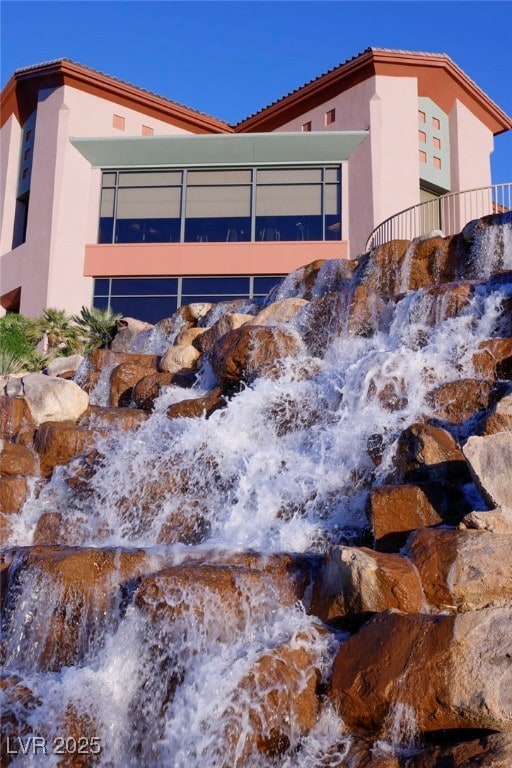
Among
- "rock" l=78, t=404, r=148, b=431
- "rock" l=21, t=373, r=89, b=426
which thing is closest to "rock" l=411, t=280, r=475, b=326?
"rock" l=78, t=404, r=148, b=431

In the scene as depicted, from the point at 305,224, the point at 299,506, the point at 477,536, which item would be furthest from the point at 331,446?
the point at 305,224

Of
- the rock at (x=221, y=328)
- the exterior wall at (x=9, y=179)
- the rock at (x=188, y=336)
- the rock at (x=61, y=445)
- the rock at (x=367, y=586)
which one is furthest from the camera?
the exterior wall at (x=9, y=179)

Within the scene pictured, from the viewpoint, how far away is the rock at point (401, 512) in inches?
287

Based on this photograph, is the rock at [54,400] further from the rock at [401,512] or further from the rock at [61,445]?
the rock at [401,512]

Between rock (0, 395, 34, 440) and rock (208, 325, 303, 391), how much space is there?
2786 millimetres

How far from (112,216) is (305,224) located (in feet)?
20.0

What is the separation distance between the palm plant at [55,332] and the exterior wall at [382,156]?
865 cm

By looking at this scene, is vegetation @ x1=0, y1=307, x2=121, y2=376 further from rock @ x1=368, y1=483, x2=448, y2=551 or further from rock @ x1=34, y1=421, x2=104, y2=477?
rock @ x1=368, y1=483, x2=448, y2=551

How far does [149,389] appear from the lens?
44.3 ft

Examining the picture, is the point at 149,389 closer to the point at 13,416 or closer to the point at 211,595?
the point at 13,416

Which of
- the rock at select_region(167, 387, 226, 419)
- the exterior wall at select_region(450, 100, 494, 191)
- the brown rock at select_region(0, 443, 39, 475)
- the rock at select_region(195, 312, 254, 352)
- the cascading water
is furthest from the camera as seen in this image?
the exterior wall at select_region(450, 100, 494, 191)

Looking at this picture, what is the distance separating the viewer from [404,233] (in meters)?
23.6

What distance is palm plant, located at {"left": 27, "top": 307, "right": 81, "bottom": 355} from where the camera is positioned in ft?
77.4

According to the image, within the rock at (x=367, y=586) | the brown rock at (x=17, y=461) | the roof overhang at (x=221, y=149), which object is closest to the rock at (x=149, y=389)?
the brown rock at (x=17, y=461)
